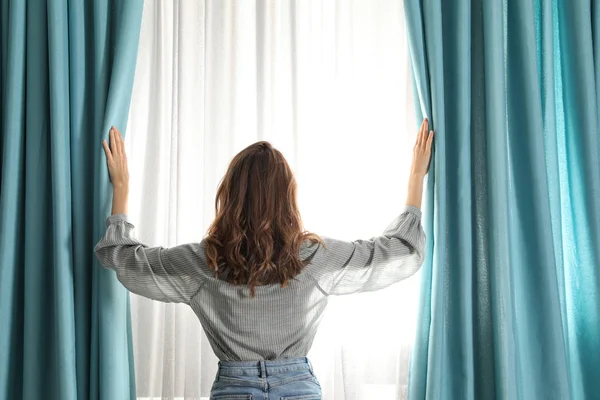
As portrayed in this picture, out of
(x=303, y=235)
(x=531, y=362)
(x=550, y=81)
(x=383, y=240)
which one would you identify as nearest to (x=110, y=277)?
(x=303, y=235)

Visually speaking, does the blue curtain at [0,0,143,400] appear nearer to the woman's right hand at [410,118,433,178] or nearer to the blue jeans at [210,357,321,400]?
the blue jeans at [210,357,321,400]

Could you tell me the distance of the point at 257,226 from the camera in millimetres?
1574

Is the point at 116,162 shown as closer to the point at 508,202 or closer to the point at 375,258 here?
the point at 375,258

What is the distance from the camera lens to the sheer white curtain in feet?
6.38

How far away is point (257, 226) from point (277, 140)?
0.49 metres

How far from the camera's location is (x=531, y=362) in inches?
75.8

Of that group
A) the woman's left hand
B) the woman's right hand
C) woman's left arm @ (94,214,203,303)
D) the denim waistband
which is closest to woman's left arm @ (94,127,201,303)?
woman's left arm @ (94,214,203,303)

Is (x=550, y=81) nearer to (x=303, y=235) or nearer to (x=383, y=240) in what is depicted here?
(x=383, y=240)

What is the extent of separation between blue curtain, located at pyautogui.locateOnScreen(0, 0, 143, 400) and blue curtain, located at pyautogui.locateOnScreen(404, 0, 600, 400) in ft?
3.02

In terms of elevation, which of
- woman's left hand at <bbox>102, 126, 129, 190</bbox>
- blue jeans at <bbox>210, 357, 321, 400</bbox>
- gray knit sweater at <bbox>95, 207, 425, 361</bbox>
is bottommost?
blue jeans at <bbox>210, 357, 321, 400</bbox>

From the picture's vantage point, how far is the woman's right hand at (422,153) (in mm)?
1856

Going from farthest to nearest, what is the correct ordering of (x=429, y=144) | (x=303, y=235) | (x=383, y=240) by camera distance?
(x=429, y=144), (x=383, y=240), (x=303, y=235)

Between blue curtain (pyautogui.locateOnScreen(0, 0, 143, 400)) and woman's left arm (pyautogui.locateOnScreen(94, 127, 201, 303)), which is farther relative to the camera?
blue curtain (pyautogui.locateOnScreen(0, 0, 143, 400))

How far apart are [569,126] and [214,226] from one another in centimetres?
125
